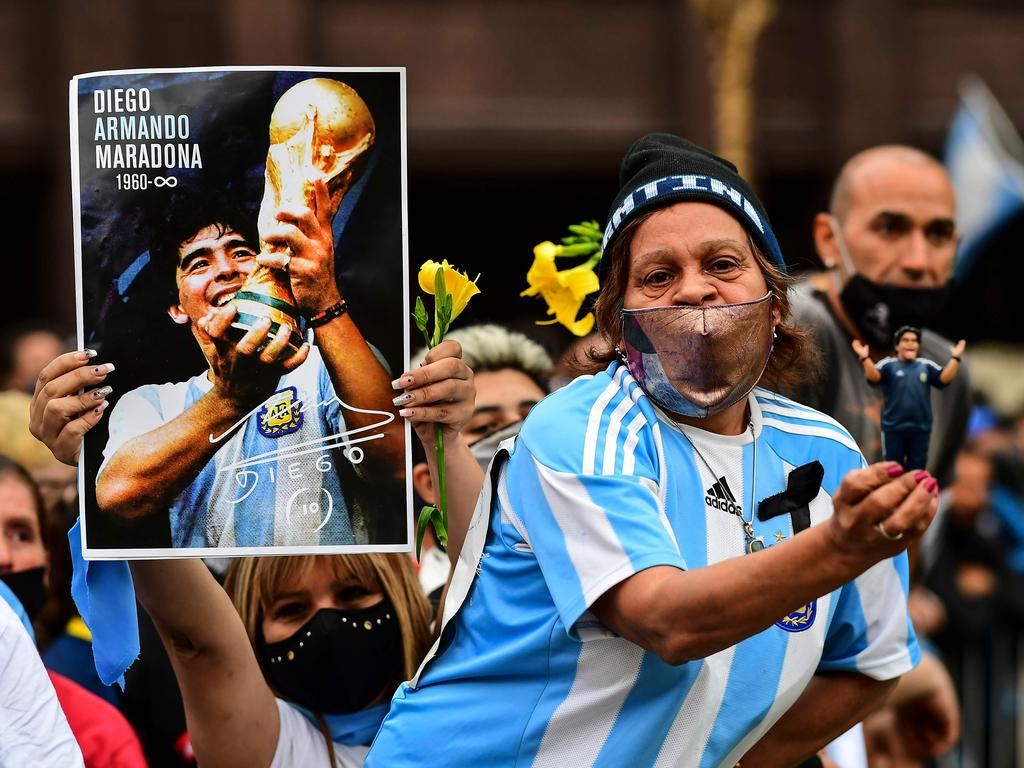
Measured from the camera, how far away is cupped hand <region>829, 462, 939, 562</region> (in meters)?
2.14

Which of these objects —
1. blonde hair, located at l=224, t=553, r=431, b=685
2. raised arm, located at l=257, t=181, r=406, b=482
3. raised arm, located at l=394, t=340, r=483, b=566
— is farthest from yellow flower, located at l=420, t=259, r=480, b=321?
blonde hair, located at l=224, t=553, r=431, b=685

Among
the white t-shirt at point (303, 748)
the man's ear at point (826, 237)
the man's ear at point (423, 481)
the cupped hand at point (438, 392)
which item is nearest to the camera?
the cupped hand at point (438, 392)

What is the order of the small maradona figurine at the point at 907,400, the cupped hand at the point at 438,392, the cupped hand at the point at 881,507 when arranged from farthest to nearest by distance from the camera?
the small maradona figurine at the point at 907,400 → the cupped hand at the point at 438,392 → the cupped hand at the point at 881,507

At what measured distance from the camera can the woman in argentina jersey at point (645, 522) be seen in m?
2.48

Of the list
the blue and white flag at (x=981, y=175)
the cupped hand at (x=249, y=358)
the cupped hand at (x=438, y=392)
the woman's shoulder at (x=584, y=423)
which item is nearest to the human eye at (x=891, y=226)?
the cupped hand at (x=438, y=392)

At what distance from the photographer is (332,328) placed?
9.96 feet

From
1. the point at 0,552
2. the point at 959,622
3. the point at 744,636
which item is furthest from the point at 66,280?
the point at 744,636

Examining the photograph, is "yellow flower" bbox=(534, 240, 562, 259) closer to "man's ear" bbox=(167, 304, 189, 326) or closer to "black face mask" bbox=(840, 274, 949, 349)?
"man's ear" bbox=(167, 304, 189, 326)

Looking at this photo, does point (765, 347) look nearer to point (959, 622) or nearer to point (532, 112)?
point (959, 622)

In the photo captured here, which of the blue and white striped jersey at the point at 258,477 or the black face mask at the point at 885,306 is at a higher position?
the black face mask at the point at 885,306

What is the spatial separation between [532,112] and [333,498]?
40.8 feet

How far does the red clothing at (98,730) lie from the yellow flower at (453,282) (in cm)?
131

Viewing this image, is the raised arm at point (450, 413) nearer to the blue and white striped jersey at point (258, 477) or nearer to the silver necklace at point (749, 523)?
the blue and white striped jersey at point (258, 477)

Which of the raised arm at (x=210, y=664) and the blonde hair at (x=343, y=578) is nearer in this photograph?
the raised arm at (x=210, y=664)
